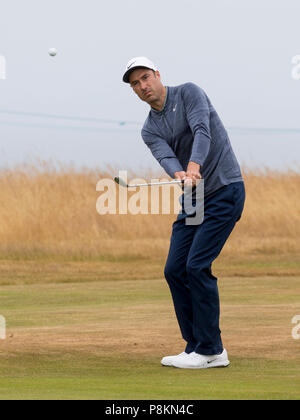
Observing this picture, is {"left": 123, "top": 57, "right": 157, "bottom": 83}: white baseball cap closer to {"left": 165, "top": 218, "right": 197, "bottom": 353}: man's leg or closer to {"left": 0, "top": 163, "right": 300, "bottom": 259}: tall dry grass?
{"left": 165, "top": 218, "right": 197, "bottom": 353}: man's leg

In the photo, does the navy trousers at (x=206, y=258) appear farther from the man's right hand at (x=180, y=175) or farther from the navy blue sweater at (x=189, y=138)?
the man's right hand at (x=180, y=175)

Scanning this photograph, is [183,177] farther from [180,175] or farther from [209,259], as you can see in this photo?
[209,259]

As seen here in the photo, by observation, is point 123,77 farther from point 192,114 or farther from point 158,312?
point 158,312

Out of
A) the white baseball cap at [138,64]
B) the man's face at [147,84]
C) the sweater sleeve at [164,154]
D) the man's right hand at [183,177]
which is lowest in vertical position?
the man's right hand at [183,177]

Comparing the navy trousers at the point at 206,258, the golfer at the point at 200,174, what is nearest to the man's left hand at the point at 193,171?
the golfer at the point at 200,174

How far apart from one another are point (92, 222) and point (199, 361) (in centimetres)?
1199

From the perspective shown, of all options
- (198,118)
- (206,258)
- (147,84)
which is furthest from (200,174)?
(147,84)

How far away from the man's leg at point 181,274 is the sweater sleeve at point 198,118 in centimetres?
60

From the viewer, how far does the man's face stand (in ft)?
21.5

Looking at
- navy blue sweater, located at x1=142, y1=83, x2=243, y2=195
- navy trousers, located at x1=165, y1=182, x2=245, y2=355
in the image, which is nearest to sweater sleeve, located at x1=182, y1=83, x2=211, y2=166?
navy blue sweater, located at x1=142, y1=83, x2=243, y2=195

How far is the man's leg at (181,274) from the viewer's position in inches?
267

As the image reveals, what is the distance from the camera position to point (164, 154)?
6621 mm

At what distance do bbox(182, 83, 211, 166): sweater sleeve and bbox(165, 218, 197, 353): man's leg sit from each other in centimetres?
60

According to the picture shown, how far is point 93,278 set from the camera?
14359 mm
